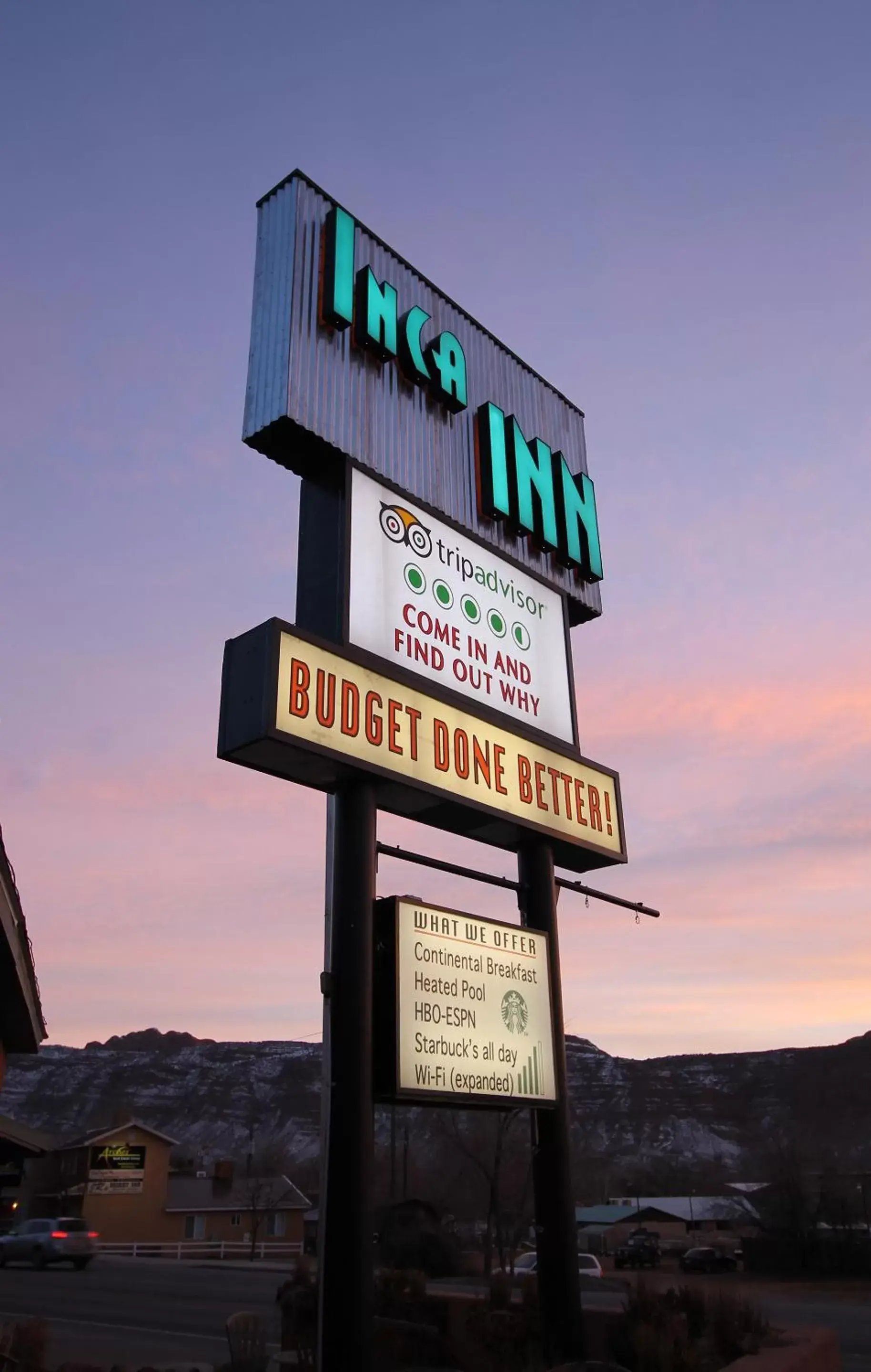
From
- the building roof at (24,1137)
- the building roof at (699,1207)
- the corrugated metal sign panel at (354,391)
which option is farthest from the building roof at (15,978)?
the building roof at (699,1207)

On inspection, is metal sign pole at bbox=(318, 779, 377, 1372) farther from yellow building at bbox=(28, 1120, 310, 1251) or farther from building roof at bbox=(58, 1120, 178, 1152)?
building roof at bbox=(58, 1120, 178, 1152)

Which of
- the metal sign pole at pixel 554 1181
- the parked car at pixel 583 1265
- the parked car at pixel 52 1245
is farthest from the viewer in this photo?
the parked car at pixel 52 1245

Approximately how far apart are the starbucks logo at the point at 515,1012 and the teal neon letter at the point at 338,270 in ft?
25.1

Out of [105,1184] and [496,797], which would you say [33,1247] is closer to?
[105,1184]

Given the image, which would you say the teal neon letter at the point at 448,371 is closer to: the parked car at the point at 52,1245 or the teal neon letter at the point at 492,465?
the teal neon letter at the point at 492,465

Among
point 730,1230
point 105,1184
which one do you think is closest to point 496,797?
point 105,1184

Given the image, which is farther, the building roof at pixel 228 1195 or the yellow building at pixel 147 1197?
the building roof at pixel 228 1195

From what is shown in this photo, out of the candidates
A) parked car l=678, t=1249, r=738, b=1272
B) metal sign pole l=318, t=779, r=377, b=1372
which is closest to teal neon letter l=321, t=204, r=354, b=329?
metal sign pole l=318, t=779, r=377, b=1372

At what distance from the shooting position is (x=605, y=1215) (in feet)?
272

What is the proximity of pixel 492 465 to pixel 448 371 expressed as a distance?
134cm

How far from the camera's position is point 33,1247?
3691cm

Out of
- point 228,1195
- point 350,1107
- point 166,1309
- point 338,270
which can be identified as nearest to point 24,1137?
point 166,1309

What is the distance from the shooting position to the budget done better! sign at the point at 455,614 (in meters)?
11.1

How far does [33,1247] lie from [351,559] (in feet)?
118
